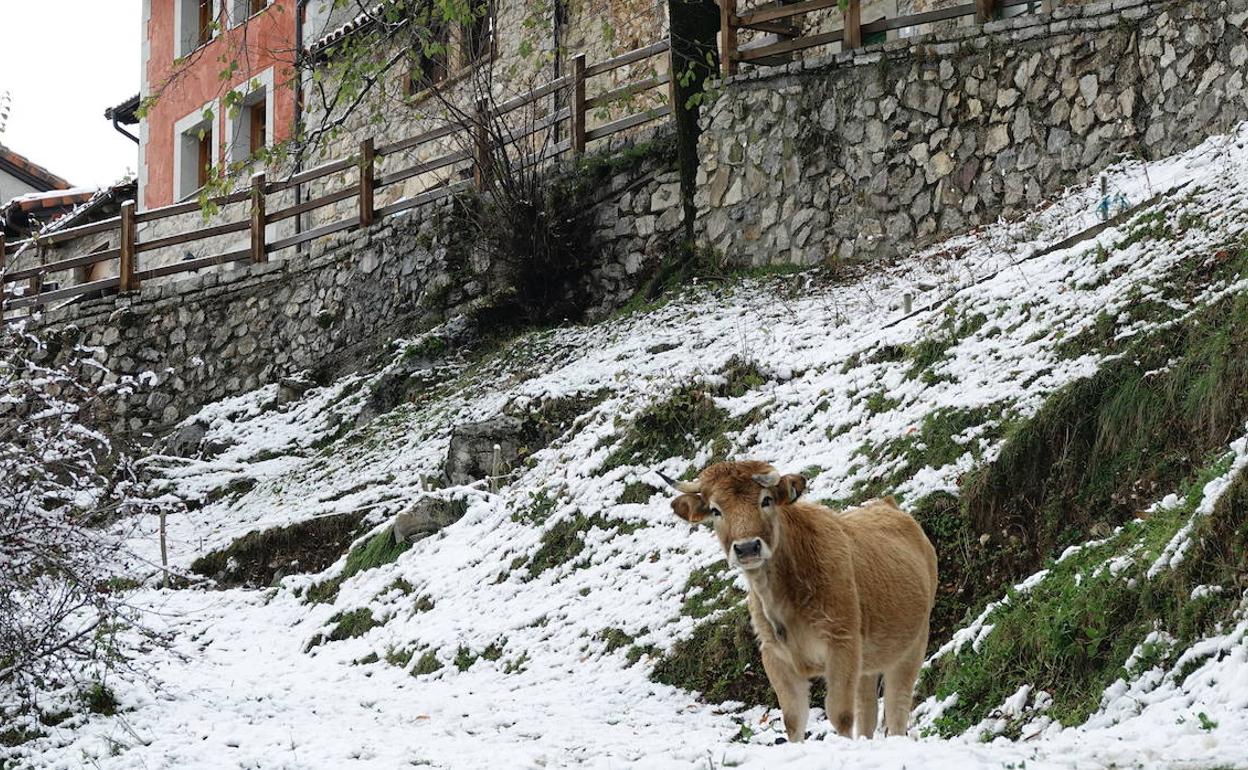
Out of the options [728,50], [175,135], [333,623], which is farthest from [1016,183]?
[175,135]

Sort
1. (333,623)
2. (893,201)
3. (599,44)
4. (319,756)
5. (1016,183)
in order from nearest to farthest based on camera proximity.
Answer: (319,756) < (333,623) < (1016,183) < (893,201) < (599,44)

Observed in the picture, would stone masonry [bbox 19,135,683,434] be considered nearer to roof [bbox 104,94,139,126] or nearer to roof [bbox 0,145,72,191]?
roof [bbox 104,94,139,126]

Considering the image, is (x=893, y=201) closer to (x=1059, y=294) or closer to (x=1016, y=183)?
(x=1016, y=183)

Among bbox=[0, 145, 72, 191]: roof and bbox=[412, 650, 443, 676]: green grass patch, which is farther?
bbox=[0, 145, 72, 191]: roof

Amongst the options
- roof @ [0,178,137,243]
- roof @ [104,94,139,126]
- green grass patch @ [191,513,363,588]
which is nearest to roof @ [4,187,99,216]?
roof @ [0,178,137,243]

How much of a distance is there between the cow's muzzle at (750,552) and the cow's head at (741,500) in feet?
0.09

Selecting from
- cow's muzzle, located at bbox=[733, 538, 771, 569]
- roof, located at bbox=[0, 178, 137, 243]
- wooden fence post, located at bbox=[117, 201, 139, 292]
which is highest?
roof, located at bbox=[0, 178, 137, 243]

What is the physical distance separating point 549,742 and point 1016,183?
9.58m

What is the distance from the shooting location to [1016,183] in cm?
1488

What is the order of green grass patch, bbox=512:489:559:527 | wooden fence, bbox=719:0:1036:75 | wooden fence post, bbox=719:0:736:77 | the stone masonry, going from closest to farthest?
green grass patch, bbox=512:489:559:527 → wooden fence, bbox=719:0:1036:75 → wooden fence post, bbox=719:0:736:77 → the stone masonry

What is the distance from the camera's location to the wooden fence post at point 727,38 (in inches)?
681

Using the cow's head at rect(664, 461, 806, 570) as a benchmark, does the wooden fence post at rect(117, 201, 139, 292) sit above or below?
above

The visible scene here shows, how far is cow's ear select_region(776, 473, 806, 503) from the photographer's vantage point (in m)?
6.54

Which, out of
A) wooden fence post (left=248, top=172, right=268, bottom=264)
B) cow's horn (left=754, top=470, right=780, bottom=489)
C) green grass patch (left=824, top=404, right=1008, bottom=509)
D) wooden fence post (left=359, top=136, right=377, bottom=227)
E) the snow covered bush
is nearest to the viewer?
cow's horn (left=754, top=470, right=780, bottom=489)
